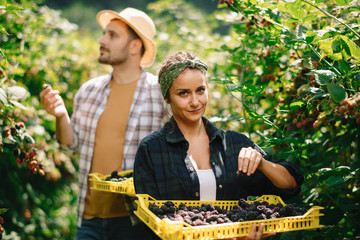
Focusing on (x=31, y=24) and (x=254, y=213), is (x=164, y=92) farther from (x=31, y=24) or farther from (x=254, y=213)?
(x=31, y=24)

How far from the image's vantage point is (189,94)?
210 cm

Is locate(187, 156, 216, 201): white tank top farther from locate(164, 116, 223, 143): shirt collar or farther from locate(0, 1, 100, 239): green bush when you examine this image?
locate(0, 1, 100, 239): green bush

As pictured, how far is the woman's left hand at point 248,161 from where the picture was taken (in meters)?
1.81

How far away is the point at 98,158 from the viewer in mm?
3121

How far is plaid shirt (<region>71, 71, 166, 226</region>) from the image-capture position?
121 inches

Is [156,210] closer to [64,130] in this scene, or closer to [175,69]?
[175,69]

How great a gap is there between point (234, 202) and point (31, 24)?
2.66m

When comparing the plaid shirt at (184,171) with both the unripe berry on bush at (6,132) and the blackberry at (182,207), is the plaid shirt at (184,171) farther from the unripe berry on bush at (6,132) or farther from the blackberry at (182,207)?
the unripe berry on bush at (6,132)

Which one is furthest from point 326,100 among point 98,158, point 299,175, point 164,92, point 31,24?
point 31,24

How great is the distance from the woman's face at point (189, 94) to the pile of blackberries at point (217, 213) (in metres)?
0.55

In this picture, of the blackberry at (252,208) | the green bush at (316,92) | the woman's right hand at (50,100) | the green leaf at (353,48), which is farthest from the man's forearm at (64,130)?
the green leaf at (353,48)

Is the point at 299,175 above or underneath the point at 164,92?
underneath

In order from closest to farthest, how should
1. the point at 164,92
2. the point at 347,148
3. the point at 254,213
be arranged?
the point at 254,213 < the point at 164,92 < the point at 347,148

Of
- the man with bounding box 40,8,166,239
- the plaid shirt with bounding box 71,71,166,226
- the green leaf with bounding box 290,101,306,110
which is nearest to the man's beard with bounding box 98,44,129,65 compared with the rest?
the man with bounding box 40,8,166,239
